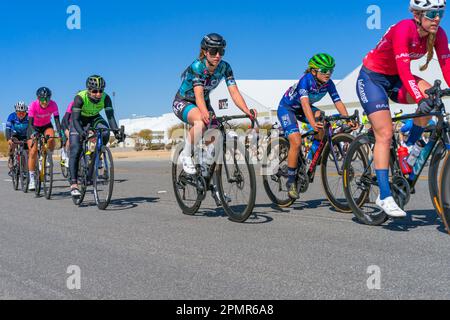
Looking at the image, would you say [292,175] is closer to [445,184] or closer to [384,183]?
[384,183]

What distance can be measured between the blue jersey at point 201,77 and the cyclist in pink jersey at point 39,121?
4.70m

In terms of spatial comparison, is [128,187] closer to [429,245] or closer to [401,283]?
[429,245]

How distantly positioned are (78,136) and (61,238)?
3151 mm

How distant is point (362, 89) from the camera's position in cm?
550

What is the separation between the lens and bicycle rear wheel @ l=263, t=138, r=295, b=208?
24.2 feet

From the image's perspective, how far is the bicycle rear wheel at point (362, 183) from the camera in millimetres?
5668

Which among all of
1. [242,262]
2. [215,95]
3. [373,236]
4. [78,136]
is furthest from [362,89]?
[215,95]

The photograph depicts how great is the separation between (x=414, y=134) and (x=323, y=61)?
191 centimetres

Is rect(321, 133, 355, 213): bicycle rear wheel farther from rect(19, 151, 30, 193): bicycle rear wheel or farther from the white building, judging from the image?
the white building

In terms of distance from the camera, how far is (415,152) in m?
5.21

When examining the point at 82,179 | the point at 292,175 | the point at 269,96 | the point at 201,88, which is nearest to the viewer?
the point at 201,88

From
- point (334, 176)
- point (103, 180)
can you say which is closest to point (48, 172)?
point (103, 180)

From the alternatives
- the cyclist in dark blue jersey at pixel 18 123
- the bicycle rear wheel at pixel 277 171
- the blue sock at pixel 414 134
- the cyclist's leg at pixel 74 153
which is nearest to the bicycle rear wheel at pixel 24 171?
the cyclist in dark blue jersey at pixel 18 123

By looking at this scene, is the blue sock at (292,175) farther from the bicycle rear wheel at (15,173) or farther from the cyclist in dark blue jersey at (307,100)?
the bicycle rear wheel at (15,173)
